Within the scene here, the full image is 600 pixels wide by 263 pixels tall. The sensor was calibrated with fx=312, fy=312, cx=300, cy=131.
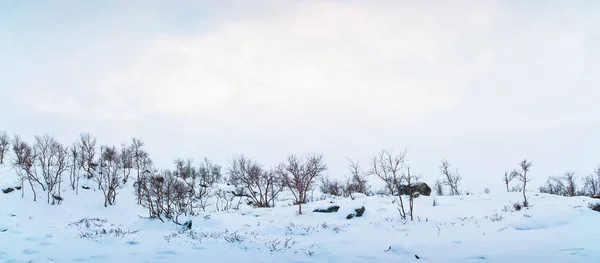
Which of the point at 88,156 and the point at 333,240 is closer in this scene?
the point at 333,240

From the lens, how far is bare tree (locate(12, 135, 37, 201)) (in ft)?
141

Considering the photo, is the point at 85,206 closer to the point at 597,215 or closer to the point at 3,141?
the point at 3,141

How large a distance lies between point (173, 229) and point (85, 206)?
34.4 meters

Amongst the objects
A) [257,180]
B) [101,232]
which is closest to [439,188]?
[257,180]

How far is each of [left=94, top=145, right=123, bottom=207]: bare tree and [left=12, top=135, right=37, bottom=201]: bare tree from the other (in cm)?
835

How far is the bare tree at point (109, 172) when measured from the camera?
48.0 meters

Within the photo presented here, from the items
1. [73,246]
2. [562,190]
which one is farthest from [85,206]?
[562,190]

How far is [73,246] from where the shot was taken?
12.1m

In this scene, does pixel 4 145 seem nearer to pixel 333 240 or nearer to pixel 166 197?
pixel 166 197

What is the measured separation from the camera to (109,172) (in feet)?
166

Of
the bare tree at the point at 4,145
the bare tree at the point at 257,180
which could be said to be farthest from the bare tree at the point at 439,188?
the bare tree at the point at 4,145

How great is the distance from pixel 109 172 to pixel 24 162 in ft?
34.9

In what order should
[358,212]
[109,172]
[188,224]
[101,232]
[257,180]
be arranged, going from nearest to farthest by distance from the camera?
[101,232]
[188,224]
[358,212]
[257,180]
[109,172]

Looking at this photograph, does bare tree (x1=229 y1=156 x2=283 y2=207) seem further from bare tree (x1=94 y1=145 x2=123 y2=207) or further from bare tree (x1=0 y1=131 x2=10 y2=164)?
bare tree (x1=0 y1=131 x2=10 y2=164)
